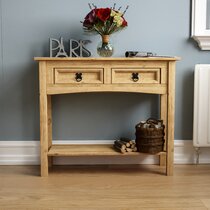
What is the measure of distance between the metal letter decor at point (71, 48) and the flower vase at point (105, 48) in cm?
13

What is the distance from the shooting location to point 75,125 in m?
2.51

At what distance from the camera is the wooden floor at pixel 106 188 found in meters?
1.74

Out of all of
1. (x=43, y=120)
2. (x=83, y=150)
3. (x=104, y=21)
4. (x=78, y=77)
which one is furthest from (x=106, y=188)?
(x=104, y=21)

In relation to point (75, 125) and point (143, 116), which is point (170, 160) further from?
point (75, 125)

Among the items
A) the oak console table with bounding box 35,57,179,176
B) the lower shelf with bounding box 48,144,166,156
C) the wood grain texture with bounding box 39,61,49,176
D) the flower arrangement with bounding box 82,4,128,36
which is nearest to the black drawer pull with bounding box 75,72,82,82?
the oak console table with bounding box 35,57,179,176

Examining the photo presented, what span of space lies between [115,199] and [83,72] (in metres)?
0.81

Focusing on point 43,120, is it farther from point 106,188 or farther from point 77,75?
point 106,188

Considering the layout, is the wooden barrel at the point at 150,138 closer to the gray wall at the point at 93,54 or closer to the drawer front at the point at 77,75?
the gray wall at the point at 93,54

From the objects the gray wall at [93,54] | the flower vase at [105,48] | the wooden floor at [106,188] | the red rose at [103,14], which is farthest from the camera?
the gray wall at [93,54]

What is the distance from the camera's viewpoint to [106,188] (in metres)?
1.99

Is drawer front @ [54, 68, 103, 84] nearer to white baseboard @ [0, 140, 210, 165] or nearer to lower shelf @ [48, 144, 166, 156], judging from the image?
lower shelf @ [48, 144, 166, 156]

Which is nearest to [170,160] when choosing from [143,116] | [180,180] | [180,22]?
[180,180]

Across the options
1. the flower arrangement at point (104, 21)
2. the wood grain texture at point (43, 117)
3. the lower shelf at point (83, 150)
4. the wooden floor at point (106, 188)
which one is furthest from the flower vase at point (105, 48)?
the wooden floor at point (106, 188)

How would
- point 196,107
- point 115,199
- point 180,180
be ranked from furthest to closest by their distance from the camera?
1. point 196,107
2. point 180,180
3. point 115,199
